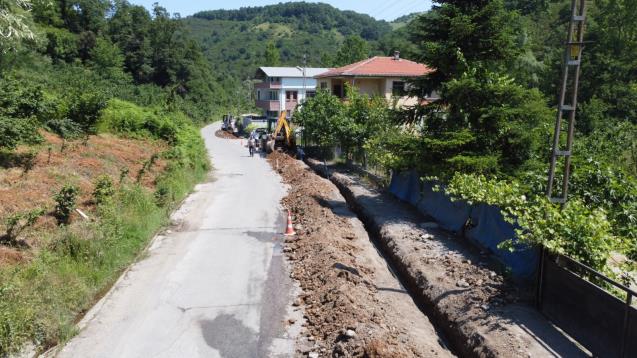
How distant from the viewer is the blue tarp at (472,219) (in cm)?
1038

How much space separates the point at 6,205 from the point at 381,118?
17560 millimetres

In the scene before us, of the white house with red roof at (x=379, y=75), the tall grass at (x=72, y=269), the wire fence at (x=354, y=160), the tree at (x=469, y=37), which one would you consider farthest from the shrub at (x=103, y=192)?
the white house with red roof at (x=379, y=75)

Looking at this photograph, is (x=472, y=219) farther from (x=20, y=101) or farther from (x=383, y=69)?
(x=383, y=69)

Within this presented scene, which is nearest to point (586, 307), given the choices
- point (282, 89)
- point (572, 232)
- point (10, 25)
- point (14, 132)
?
point (572, 232)

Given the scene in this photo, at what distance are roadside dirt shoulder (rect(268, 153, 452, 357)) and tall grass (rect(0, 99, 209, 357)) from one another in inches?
165

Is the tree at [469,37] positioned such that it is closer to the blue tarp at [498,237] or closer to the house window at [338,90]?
the blue tarp at [498,237]

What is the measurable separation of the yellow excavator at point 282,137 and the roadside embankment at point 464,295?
21.5m

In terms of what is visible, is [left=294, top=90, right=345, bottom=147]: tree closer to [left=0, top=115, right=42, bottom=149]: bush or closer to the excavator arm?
the excavator arm

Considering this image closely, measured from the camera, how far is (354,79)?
4072 cm

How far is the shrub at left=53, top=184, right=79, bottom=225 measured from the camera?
474 inches

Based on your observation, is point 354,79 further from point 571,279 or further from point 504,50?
point 571,279

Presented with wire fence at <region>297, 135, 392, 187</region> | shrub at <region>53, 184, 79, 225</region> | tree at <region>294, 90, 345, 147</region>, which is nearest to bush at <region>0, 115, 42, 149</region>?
shrub at <region>53, 184, 79, 225</region>

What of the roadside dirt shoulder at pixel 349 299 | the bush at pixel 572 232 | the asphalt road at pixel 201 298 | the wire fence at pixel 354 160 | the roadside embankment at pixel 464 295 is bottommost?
the asphalt road at pixel 201 298

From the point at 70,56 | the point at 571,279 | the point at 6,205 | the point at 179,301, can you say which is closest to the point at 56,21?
the point at 70,56
